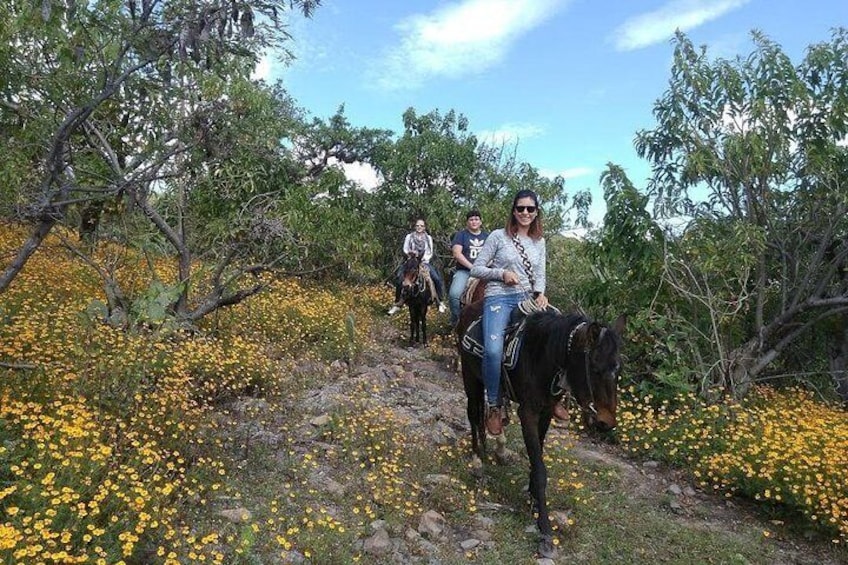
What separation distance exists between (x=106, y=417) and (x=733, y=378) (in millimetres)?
8298

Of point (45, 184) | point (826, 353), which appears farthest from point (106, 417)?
point (826, 353)

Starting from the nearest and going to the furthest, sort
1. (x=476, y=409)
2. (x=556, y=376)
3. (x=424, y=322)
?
(x=556, y=376) < (x=476, y=409) < (x=424, y=322)

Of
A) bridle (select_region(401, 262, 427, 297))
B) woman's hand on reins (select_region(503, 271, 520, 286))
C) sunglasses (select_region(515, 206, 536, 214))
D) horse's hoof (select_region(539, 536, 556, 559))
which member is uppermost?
sunglasses (select_region(515, 206, 536, 214))

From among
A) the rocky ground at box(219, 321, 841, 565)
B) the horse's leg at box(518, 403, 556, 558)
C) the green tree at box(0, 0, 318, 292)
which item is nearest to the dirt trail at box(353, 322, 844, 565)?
the rocky ground at box(219, 321, 841, 565)

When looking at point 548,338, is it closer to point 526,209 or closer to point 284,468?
point 526,209

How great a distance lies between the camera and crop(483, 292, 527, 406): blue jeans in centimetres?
504

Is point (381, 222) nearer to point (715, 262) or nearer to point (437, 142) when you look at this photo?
point (437, 142)

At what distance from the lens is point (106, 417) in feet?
14.3

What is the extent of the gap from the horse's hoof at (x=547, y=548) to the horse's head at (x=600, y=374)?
108 cm

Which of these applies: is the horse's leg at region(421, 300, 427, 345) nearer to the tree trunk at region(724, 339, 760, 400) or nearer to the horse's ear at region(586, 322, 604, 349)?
the tree trunk at region(724, 339, 760, 400)

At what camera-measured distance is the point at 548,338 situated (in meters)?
4.56

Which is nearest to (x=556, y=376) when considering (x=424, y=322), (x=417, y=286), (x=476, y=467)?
(x=476, y=467)

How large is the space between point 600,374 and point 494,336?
132cm

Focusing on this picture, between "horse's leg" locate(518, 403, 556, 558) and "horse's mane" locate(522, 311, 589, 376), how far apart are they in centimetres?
42
